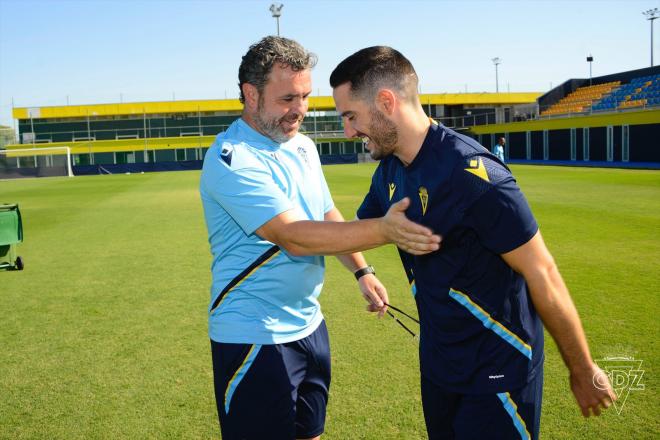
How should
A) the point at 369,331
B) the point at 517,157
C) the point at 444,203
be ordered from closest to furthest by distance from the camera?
the point at 444,203
the point at 369,331
the point at 517,157

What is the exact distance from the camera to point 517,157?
50.8 m

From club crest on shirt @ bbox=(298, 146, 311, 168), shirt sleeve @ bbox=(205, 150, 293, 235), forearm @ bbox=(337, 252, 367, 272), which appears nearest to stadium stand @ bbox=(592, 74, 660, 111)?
forearm @ bbox=(337, 252, 367, 272)

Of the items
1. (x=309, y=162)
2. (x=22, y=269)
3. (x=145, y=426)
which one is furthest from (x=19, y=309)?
(x=309, y=162)

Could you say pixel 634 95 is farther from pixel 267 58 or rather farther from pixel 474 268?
pixel 474 268

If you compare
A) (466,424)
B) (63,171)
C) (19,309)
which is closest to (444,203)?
(466,424)

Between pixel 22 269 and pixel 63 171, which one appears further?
pixel 63 171

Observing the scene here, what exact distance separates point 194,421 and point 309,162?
227 cm

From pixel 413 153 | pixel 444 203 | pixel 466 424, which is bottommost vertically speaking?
pixel 466 424

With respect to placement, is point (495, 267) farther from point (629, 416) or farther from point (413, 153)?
point (629, 416)

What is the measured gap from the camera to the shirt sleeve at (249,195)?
8.12ft

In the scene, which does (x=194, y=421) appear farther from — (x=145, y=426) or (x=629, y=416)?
(x=629, y=416)

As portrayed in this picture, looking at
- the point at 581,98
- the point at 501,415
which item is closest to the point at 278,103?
the point at 501,415

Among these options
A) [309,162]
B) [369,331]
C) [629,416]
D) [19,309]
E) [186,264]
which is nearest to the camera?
[309,162]

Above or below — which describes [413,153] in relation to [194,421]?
above
